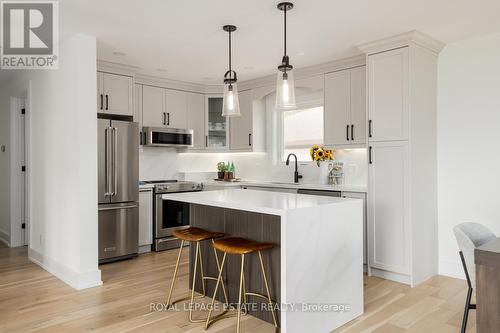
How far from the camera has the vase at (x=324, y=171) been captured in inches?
188

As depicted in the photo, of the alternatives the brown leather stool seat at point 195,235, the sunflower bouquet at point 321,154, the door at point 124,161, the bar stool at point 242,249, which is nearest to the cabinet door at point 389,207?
the sunflower bouquet at point 321,154

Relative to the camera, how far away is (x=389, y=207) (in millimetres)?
3756

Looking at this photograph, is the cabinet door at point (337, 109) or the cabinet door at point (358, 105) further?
the cabinet door at point (337, 109)

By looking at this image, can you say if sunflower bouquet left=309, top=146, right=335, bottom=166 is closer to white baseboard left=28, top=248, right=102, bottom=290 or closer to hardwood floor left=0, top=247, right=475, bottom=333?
hardwood floor left=0, top=247, right=475, bottom=333

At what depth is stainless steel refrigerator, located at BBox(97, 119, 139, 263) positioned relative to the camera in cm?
430

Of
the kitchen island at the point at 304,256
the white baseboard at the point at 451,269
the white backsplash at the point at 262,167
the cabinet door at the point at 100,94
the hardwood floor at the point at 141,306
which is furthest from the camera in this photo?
the white backsplash at the point at 262,167

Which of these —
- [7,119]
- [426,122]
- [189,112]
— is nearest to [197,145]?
[189,112]

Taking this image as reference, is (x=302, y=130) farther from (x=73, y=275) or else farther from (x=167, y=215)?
(x=73, y=275)

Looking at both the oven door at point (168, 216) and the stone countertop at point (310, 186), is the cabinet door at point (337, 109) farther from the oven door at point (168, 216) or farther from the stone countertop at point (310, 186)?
the oven door at point (168, 216)

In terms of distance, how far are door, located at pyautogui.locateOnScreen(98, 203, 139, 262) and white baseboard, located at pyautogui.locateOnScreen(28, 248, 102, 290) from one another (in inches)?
19.7

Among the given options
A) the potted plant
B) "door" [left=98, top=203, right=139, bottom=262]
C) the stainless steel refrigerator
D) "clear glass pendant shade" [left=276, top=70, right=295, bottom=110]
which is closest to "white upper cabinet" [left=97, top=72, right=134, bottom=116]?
the stainless steel refrigerator

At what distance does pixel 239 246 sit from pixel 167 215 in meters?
2.79

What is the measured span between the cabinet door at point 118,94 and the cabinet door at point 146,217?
3.54ft

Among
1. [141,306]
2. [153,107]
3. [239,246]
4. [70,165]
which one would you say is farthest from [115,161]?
[239,246]
